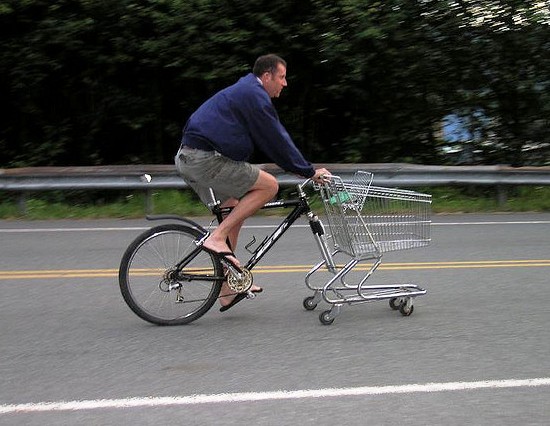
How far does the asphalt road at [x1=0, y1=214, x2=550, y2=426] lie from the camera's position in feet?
14.1

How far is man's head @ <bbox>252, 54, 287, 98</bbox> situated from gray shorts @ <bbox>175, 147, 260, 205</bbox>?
60 cm

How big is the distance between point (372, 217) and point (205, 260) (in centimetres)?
126

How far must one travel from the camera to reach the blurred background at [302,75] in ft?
46.4

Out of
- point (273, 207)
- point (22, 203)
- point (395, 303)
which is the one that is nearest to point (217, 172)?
point (273, 207)

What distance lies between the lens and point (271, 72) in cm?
587

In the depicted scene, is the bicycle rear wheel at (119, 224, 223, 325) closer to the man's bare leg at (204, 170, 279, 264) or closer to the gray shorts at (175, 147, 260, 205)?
the man's bare leg at (204, 170, 279, 264)

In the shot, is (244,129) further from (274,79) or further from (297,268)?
(297,268)

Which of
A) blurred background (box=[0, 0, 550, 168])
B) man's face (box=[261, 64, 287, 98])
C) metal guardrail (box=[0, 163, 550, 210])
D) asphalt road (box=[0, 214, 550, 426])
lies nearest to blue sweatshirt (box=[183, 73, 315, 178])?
man's face (box=[261, 64, 287, 98])

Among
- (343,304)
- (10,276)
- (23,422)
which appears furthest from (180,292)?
(10,276)

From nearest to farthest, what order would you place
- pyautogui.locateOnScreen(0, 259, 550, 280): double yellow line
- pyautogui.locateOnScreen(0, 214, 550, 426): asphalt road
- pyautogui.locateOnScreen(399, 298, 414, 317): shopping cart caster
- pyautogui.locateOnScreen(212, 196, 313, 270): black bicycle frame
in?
1. pyautogui.locateOnScreen(0, 214, 550, 426): asphalt road
2. pyautogui.locateOnScreen(212, 196, 313, 270): black bicycle frame
3. pyautogui.locateOnScreen(399, 298, 414, 317): shopping cart caster
4. pyautogui.locateOnScreen(0, 259, 550, 280): double yellow line

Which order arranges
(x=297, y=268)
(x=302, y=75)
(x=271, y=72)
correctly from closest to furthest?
(x=271, y=72), (x=297, y=268), (x=302, y=75)

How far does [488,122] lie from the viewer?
1577cm

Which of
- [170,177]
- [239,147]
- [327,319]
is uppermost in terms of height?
[239,147]

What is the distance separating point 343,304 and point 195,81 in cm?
981
